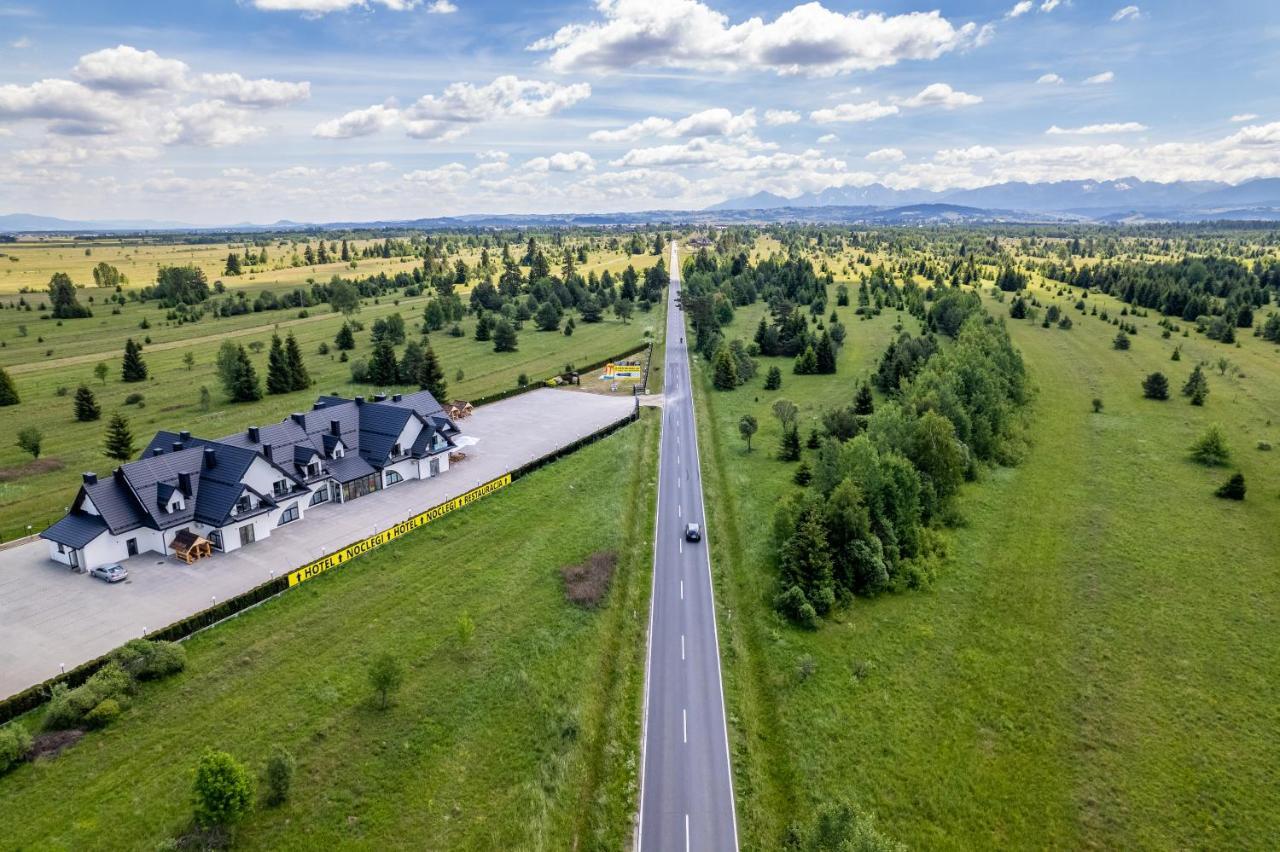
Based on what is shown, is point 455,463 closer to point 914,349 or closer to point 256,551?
point 256,551

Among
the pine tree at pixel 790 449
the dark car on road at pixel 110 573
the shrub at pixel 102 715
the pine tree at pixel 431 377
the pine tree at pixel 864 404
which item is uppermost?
the pine tree at pixel 431 377

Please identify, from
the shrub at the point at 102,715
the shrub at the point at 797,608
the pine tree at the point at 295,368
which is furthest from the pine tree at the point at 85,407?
the shrub at the point at 797,608

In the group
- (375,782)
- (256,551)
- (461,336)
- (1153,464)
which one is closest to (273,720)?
(375,782)

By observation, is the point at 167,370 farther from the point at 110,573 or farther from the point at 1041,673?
the point at 1041,673

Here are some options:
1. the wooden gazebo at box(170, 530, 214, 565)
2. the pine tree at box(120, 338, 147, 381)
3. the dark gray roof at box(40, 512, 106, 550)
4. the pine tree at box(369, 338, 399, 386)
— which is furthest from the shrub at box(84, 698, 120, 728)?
the pine tree at box(120, 338, 147, 381)

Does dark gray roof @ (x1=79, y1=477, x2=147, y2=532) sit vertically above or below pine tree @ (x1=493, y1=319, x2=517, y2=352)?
below

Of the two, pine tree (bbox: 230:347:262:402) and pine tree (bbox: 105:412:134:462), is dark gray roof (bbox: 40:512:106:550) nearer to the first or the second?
pine tree (bbox: 105:412:134:462)

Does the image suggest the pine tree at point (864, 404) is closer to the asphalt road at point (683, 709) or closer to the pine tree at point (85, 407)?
the asphalt road at point (683, 709)
